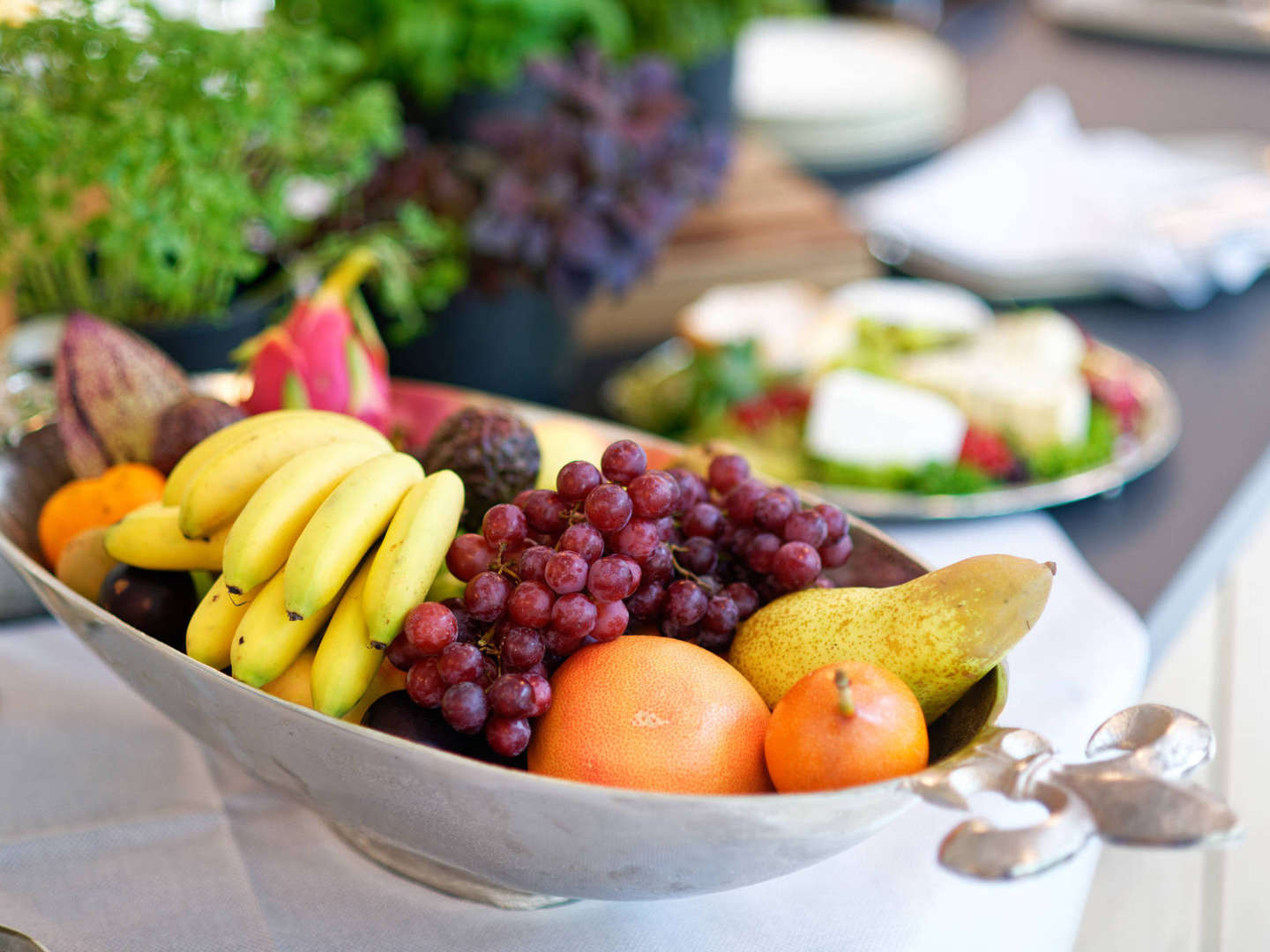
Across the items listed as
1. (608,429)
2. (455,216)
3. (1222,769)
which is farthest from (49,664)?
(1222,769)

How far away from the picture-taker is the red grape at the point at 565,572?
1.40ft

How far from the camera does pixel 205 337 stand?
2.68ft

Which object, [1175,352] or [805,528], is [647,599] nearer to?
[805,528]

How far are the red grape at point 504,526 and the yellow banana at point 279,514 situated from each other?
71 mm

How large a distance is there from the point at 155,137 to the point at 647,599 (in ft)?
1.51

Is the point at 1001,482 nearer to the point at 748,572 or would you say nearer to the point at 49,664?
the point at 748,572

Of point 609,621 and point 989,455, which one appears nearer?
point 609,621

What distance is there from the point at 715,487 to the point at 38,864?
36cm

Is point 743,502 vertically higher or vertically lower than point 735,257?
higher

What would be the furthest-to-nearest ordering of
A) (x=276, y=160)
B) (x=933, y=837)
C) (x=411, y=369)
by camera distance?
(x=411, y=369) → (x=276, y=160) → (x=933, y=837)

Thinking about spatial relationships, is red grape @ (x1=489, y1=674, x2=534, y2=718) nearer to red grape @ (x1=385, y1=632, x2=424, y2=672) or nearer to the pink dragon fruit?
red grape @ (x1=385, y1=632, x2=424, y2=672)

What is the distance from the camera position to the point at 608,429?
0.68 m

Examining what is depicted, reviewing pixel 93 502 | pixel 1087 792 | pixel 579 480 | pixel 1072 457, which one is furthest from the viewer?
pixel 1072 457

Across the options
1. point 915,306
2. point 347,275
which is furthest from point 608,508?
point 915,306
